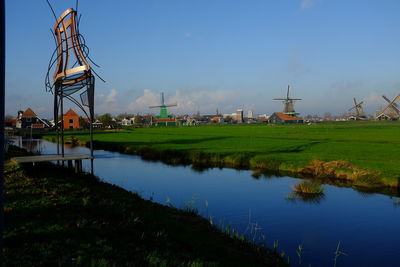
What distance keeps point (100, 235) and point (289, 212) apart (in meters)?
8.93

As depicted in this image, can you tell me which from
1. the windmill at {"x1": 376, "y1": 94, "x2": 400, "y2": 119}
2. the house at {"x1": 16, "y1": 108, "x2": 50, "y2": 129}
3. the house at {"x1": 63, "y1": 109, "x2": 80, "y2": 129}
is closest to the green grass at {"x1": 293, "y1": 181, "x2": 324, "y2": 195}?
the house at {"x1": 63, "y1": 109, "x2": 80, "y2": 129}

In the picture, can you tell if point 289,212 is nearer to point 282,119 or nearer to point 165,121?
point 282,119

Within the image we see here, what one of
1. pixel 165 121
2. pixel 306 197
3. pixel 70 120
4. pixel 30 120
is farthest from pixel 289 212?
pixel 165 121

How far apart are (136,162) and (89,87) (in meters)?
14.9

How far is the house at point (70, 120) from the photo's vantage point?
110406 millimetres

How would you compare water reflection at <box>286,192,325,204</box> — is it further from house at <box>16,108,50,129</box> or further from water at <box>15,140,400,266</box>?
house at <box>16,108,50,129</box>

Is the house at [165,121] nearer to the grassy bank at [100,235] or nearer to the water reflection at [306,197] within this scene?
the water reflection at [306,197]

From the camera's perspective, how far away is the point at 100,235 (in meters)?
7.69

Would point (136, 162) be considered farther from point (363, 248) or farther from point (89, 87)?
point (363, 248)

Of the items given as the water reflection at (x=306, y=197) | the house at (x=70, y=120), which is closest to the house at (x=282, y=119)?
the house at (x=70, y=120)

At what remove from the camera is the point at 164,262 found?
666cm

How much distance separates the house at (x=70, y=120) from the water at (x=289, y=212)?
93568mm

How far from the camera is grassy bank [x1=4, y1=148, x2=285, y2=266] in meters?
6.43

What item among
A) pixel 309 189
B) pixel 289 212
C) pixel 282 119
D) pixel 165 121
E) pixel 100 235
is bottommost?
pixel 289 212
